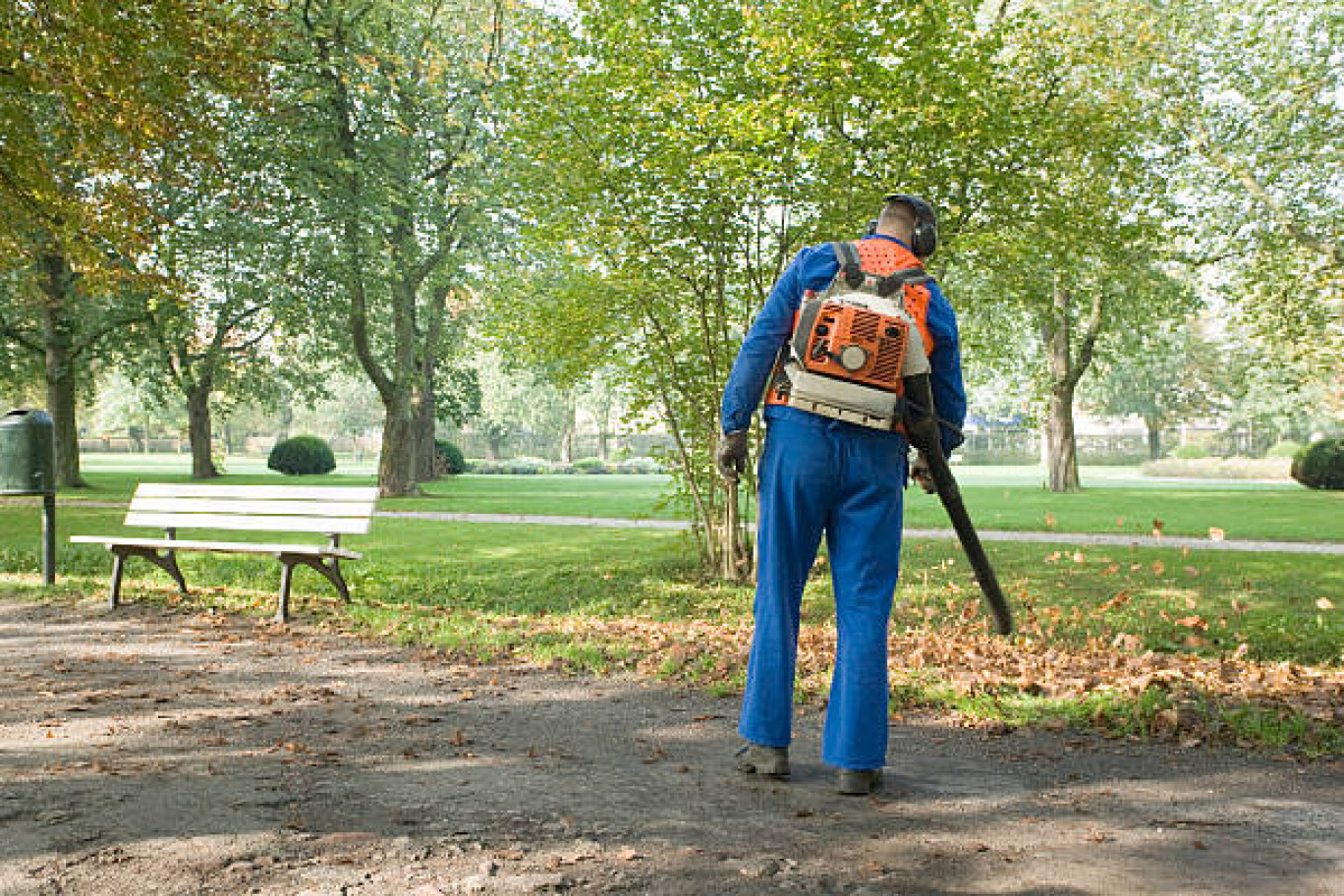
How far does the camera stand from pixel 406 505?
20.2 m

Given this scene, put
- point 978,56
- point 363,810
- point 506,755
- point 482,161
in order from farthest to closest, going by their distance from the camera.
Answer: point 482,161 → point 978,56 → point 506,755 → point 363,810

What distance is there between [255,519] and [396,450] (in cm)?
1506

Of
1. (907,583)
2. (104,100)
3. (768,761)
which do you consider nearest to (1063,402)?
(907,583)

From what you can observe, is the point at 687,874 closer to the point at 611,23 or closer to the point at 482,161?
the point at 611,23

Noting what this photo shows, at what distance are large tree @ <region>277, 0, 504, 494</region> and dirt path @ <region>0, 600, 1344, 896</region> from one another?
14.5 metres

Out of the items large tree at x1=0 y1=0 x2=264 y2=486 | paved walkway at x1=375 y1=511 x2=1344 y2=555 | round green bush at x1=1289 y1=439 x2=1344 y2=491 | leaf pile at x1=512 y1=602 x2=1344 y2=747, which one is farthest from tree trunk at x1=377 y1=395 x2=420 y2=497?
round green bush at x1=1289 y1=439 x2=1344 y2=491

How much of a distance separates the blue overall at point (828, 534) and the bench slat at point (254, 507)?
5043 mm

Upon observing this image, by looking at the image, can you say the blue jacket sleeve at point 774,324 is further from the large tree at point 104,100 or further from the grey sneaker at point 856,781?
the large tree at point 104,100

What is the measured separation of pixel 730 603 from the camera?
848 cm

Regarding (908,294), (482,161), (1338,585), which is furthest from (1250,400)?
(908,294)

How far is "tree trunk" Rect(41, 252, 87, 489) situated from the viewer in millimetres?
23656

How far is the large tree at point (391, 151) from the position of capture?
18.6m

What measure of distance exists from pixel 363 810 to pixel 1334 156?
23.5 m

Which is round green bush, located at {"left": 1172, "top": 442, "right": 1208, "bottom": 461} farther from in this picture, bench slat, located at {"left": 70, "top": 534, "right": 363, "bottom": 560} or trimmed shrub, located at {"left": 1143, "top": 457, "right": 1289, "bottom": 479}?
bench slat, located at {"left": 70, "top": 534, "right": 363, "bottom": 560}
